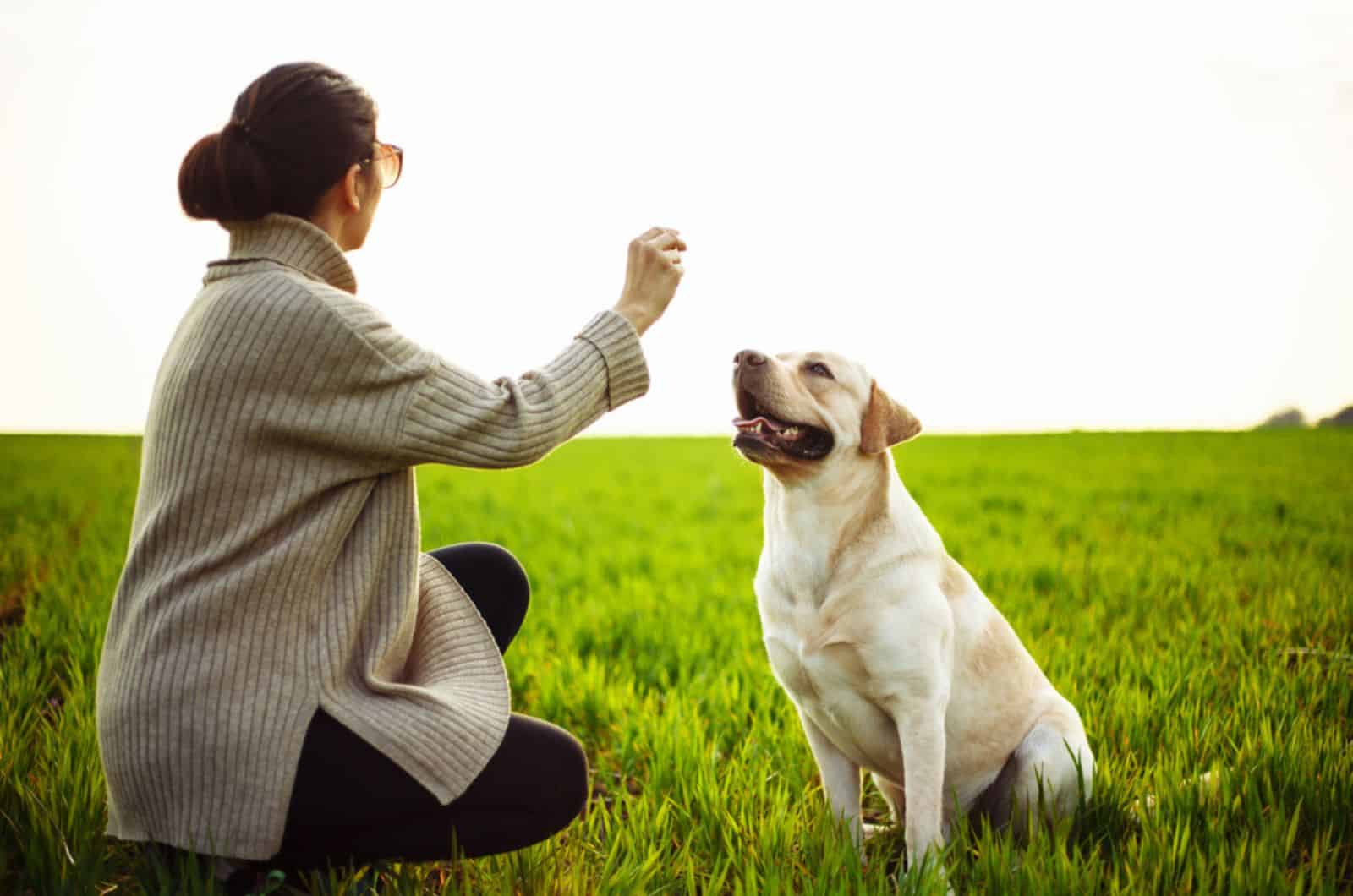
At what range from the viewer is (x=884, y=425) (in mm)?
3064

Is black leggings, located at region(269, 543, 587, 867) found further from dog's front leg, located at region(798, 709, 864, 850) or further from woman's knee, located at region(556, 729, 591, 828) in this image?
dog's front leg, located at region(798, 709, 864, 850)

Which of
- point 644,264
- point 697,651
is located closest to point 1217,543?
point 697,651

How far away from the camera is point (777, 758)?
371 cm

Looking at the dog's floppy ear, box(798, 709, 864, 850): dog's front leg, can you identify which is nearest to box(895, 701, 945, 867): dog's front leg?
box(798, 709, 864, 850): dog's front leg

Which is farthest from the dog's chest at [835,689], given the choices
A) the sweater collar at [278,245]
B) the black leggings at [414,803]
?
the sweater collar at [278,245]

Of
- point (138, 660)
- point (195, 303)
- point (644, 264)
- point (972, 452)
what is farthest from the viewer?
point (972, 452)

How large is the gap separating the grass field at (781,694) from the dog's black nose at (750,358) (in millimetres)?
1416

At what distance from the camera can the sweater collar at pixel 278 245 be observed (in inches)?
89.8

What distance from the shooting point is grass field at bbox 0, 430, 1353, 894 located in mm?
2711

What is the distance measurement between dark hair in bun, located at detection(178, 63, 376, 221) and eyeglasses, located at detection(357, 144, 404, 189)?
0.09m

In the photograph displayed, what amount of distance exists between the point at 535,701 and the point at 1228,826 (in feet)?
9.24

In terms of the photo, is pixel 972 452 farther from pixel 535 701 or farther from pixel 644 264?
pixel 644 264

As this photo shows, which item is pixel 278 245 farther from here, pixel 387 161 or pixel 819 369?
pixel 819 369

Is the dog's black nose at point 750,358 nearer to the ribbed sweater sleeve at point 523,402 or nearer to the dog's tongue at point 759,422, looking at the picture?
the dog's tongue at point 759,422
